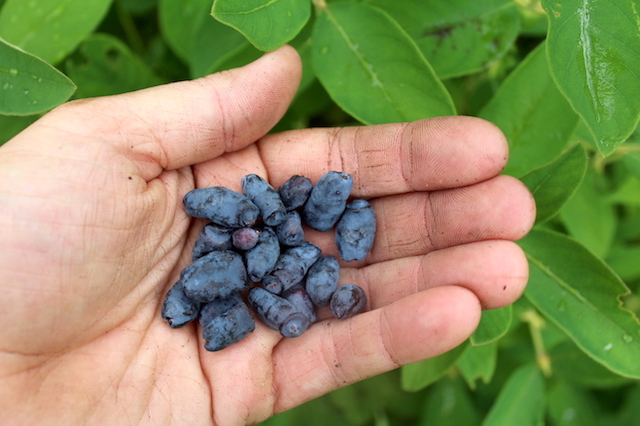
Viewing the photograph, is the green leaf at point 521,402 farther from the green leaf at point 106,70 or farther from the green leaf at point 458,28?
the green leaf at point 106,70

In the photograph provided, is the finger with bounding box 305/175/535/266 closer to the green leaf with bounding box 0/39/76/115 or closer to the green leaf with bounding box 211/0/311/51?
the green leaf with bounding box 211/0/311/51

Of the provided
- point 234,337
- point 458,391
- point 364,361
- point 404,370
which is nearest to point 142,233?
point 234,337

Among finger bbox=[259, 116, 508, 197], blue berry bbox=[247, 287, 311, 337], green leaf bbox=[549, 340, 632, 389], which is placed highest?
finger bbox=[259, 116, 508, 197]

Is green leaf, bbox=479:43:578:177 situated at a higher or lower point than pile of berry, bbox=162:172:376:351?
higher

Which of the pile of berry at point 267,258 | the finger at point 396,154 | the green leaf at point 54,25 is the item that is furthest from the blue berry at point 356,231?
the green leaf at point 54,25

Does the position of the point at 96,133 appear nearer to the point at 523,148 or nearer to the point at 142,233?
the point at 142,233

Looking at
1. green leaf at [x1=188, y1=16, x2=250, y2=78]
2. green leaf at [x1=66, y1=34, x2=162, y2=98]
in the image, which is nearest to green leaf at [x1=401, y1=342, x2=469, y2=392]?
green leaf at [x1=188, y1=16, x2=250, y2=78]

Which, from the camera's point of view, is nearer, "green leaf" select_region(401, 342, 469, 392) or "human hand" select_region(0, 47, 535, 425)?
"human hand" select_region(0, 47, 535, 425)

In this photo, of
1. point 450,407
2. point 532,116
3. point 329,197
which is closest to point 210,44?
point 329,197
